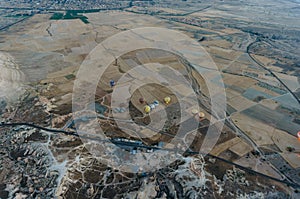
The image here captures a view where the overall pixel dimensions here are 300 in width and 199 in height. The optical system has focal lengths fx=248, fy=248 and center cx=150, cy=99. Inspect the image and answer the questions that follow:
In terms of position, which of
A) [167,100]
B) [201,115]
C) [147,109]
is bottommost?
[167,100]

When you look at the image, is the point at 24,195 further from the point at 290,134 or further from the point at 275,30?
the point at 275,30

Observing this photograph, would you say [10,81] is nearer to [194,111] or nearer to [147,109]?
[147,109]

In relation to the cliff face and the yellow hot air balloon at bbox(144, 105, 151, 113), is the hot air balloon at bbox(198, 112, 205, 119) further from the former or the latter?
the cliff face

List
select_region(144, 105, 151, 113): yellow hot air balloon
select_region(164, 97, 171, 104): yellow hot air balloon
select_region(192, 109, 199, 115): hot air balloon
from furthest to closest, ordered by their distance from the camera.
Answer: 1. select_region(164, 97, 171, 104): yellow hot air balloon
2. select_region(192, 109, 199, 115): hot air balloon
3. select_region(144, 105, 151, 113): yellow hot air balloon

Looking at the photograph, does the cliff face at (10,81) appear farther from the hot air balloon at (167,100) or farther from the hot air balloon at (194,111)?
the hot air balloon at (194,111)

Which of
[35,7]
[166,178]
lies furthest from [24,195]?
[35,7]

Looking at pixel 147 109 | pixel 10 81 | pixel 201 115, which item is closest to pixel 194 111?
pixel 201 115

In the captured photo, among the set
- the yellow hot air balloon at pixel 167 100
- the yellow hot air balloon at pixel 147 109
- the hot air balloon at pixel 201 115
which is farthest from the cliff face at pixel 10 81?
the hot air balloon at pixel 201 115

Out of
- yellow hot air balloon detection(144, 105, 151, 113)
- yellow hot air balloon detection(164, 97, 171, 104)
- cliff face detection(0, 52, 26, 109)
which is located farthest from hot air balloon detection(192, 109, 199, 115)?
cliff face detection(0, 52, 26, 109)
